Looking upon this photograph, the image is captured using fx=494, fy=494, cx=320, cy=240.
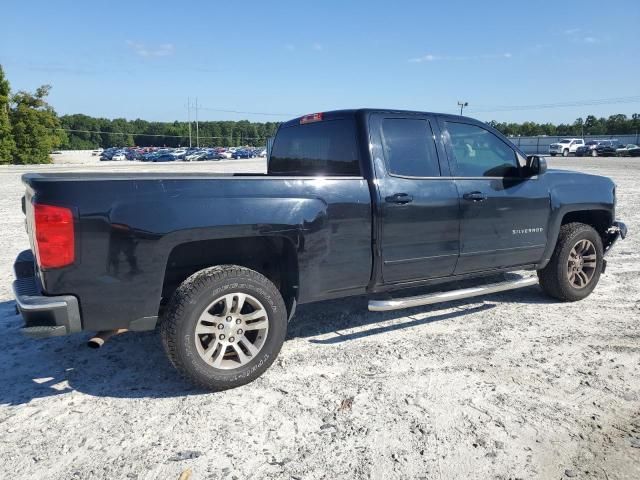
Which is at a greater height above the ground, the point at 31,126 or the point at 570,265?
the point at 31,126

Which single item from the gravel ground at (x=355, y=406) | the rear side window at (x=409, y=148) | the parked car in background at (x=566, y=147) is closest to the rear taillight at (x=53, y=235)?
the gravel ground at (x=355, y=406)

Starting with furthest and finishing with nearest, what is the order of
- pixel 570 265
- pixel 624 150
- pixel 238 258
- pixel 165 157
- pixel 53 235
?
pixel 165 157, pixel 624 150, pixel 570 265, pixel 238 258, pixel 53 235

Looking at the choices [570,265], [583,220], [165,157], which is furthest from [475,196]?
[165,157]

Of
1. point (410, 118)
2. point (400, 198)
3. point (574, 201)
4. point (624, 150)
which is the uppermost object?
point (624, 150)

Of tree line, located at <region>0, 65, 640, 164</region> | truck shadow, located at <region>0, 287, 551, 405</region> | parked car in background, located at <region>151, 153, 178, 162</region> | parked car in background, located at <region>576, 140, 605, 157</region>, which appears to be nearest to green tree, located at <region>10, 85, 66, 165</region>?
tree line, located at <region>0, 65, 640, 164</region>

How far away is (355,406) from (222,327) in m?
1.03

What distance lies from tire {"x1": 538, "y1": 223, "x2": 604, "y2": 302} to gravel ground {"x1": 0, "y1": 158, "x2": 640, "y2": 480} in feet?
1.57

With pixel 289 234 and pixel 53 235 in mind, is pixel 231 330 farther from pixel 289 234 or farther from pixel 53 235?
pixel 53 235

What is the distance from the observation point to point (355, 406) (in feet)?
10.5

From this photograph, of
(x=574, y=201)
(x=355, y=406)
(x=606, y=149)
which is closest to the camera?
(x=355, y=406)

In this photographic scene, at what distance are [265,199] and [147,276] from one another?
0.92m

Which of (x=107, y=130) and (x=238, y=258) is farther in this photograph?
(x=107, y=130)

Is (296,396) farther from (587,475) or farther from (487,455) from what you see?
(587,475)

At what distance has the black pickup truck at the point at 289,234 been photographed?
2.94 meters
